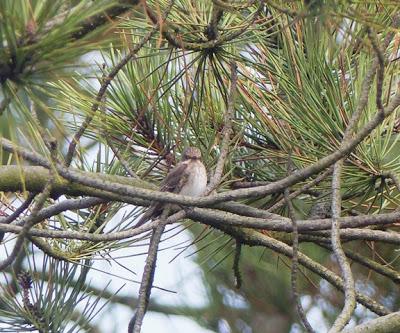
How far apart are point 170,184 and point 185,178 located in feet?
0.16

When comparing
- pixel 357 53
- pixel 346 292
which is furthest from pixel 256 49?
pixel 346 292

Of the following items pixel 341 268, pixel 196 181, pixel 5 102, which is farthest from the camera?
pixel 196 181

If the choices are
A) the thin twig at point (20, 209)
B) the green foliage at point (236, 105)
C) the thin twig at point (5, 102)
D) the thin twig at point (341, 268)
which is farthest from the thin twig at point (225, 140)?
the thin twig at point (5, 102)

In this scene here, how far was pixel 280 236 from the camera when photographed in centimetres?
266

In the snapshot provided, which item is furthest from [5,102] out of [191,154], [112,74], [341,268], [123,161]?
[191,154]

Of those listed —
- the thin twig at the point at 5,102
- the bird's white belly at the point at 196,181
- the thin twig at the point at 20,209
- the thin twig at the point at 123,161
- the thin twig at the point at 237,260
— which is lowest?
the thin twig at the point at 5,102

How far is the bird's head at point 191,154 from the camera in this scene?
2.57 meters

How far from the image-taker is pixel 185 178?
2834 millimetres

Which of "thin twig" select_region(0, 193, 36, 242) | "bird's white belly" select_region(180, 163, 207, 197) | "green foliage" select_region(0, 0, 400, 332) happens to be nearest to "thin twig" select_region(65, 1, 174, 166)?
"green foliage" select_region(0, 0, 400, 332)

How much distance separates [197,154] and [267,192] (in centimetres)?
62

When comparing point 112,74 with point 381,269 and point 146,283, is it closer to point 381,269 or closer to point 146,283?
point 146,283

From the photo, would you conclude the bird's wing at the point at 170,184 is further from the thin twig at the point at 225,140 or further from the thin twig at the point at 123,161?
the thin twig at the point at 225,140

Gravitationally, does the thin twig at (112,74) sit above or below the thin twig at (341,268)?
above

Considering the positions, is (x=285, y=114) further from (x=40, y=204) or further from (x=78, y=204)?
(x=40, y=204)
